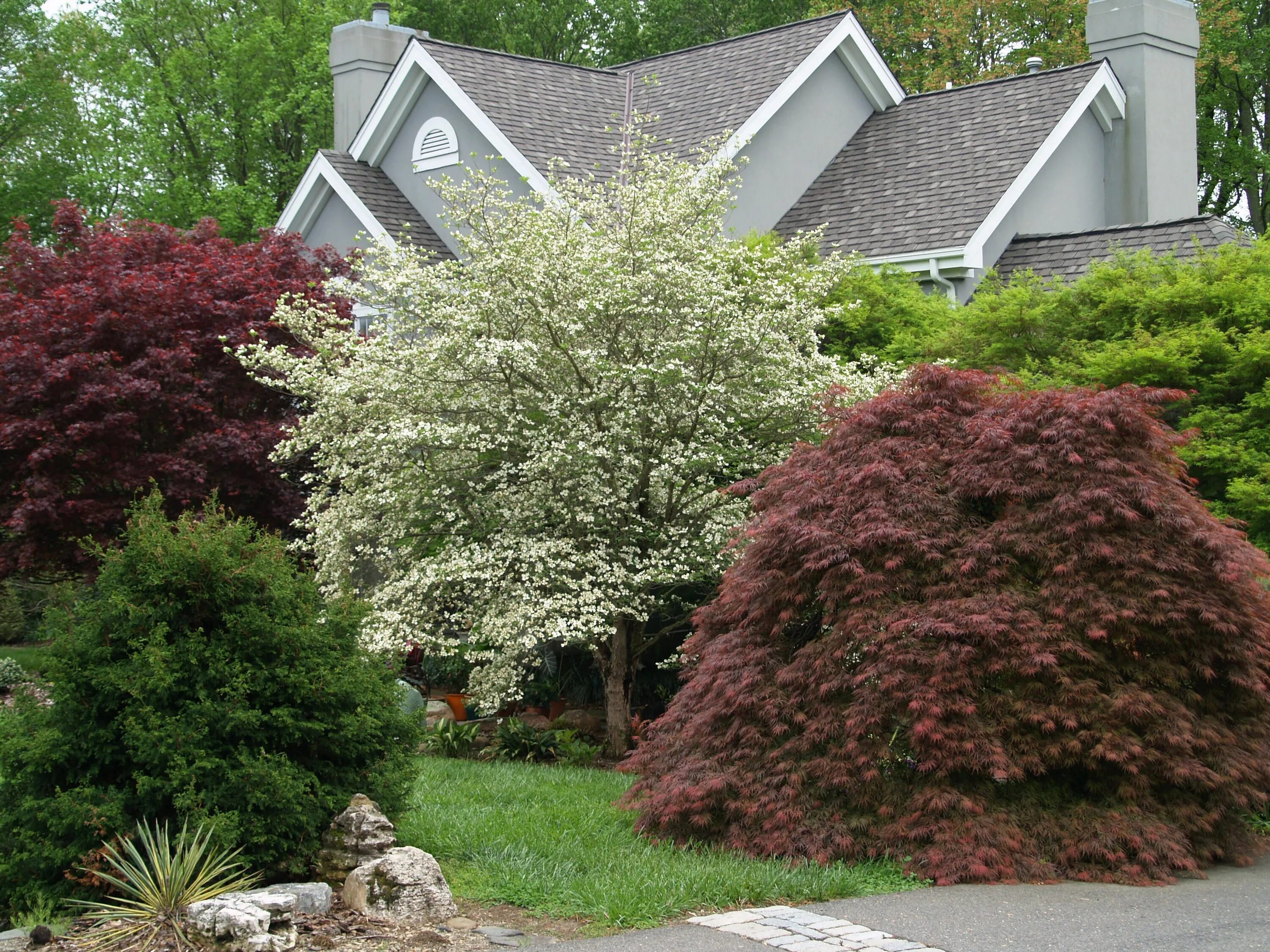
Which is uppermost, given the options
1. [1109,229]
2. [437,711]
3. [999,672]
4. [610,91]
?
[610,91]

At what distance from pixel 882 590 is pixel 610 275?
157 inches

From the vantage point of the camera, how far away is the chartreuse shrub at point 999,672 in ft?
23.2

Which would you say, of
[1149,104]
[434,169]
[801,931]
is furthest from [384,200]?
[801,931]

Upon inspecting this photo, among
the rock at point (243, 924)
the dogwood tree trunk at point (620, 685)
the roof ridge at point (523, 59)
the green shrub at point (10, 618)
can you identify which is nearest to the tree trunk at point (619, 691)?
the dogwood tree trunk at point (620, 685)

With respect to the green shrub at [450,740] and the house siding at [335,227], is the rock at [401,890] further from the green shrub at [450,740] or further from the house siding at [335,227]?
the house siding at [335,227]

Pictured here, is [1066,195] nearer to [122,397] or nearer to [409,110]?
[409,110]

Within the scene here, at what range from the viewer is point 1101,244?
589 inches

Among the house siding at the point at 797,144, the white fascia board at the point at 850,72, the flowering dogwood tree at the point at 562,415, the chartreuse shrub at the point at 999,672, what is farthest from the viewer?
the house siding at the point at 797,144

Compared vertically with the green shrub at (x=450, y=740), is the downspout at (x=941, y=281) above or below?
above

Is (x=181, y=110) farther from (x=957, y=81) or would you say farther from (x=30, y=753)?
(x=30, y=753)

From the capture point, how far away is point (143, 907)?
6.08 metres

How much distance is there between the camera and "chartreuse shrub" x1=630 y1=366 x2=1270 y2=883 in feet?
23.2

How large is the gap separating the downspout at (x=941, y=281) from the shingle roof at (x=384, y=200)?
265 inches

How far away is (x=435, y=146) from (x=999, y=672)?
1317 centimetres
